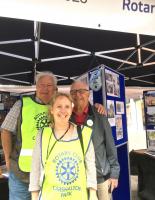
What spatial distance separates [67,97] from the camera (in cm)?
194

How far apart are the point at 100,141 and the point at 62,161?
0.47m

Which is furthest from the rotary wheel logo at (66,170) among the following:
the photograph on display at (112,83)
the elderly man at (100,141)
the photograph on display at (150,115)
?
the photograph on display at (150,115)

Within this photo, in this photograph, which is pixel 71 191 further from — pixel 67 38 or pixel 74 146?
pixel 67 38

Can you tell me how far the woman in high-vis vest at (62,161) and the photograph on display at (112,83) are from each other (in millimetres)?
1228

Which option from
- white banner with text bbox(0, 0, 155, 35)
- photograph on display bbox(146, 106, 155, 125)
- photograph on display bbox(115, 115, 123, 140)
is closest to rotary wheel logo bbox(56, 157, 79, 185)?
white banner with text bbox(0, 0, 155, 35)

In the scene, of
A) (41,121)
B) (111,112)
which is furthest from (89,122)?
(111,112)

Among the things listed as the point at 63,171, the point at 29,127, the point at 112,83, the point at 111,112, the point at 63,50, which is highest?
the point at 63,50

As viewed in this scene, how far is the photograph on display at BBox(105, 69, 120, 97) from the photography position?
313 cm

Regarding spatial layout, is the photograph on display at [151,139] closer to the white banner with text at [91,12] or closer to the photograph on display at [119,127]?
the photograph on display at [119,127]

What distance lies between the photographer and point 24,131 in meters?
2.24

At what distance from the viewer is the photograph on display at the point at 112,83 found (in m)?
3.13

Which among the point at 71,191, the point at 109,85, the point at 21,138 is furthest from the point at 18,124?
the point at 109,85

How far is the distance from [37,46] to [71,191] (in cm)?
283

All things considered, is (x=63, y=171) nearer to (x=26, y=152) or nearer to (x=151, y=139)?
(x=26, y=152)
